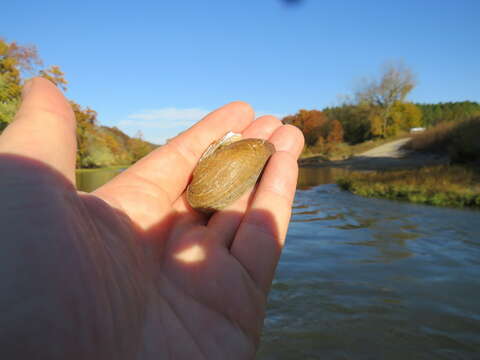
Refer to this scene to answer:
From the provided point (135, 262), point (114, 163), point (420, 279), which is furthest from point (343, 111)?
point (135, 262)

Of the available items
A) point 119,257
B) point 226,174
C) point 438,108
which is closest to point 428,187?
point 226,174

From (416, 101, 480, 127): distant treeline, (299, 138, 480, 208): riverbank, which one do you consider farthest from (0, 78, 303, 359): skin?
(416, 101, 480, 127): distant treeline

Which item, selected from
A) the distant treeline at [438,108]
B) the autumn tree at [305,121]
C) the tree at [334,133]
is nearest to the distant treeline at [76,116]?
the autumn tree at [305,121]

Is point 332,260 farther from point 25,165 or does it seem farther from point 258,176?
point 25,165

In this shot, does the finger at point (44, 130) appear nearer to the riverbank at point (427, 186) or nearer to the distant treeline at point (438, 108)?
the riverbank at point (427, 186)

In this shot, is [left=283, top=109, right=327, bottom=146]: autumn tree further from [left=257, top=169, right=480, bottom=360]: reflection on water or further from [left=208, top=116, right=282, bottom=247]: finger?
[left=208, top=116, right=282, bottom=247]: finger

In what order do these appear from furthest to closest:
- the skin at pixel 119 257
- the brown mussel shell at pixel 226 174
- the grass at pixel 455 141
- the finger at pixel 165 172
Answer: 1. the grass at pixel 455 141
2. the brown mussel shell at pixel 226 174
3. the finger at pixel 165 172
4. the skin at pixel 119 257
